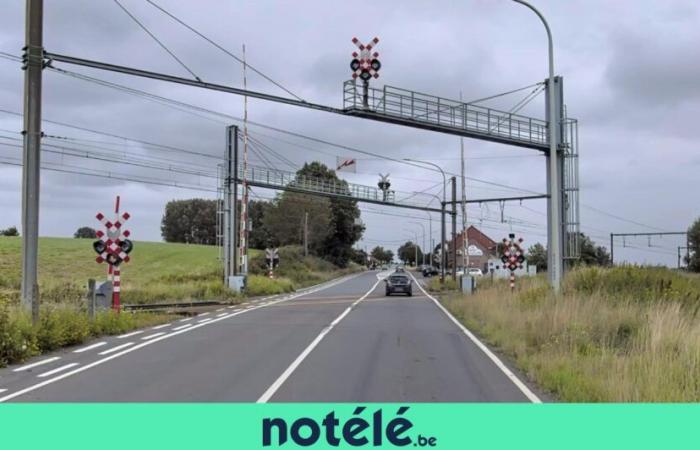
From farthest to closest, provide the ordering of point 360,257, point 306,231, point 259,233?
point 360,257 < point 259,233 < point 306,231

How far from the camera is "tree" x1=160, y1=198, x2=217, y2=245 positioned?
15988 cm

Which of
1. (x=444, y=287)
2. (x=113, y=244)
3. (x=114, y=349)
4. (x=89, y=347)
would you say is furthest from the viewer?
(x=444, y=287)

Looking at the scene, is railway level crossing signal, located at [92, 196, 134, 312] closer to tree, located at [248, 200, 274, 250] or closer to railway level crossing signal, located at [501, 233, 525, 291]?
railway level crossing signal, located at [501, 233, 525, 291]

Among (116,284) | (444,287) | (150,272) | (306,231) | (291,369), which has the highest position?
(306,231)

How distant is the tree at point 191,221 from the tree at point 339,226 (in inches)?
2032

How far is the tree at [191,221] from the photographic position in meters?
160

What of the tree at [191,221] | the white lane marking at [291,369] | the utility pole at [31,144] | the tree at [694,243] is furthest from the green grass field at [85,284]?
the tree at [191,221]

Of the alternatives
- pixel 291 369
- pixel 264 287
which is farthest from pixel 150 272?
pixel 291 369

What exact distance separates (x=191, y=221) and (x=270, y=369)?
155m

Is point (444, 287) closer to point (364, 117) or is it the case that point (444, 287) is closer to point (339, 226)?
point (364, 117)

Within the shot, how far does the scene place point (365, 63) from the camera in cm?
2161

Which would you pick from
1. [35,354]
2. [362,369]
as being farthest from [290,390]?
[35,354]

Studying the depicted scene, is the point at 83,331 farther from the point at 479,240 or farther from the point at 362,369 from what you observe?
the point at 479,240

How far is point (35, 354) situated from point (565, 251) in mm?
25071
